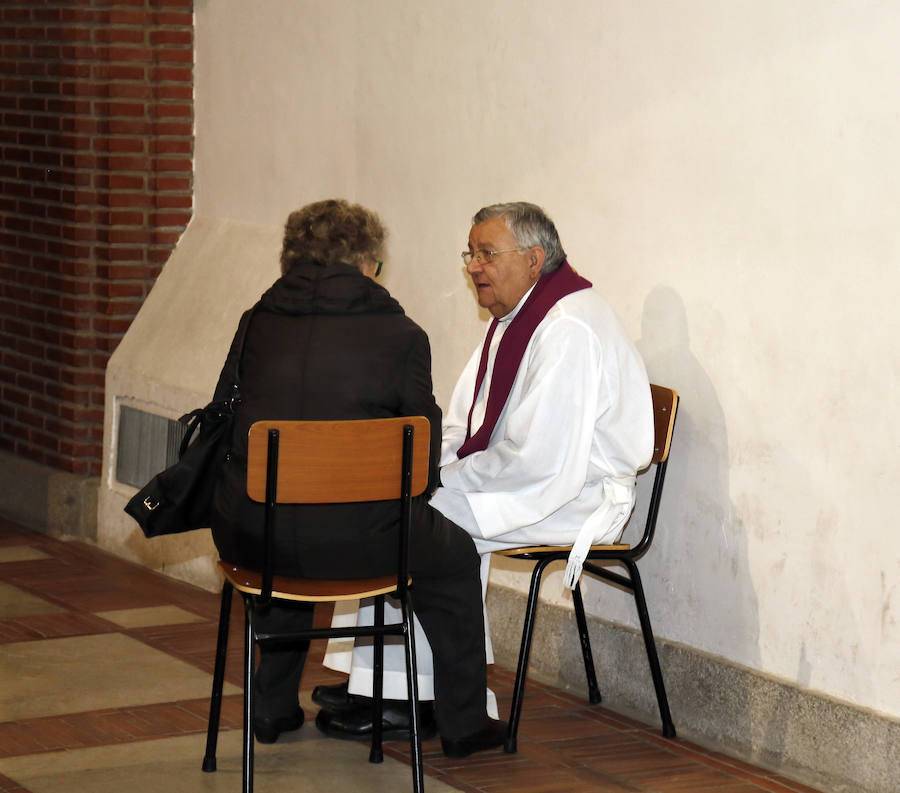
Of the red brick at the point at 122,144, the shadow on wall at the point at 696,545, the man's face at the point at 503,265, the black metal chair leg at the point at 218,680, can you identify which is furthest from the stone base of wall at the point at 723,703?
the red brick at the point at 122,144

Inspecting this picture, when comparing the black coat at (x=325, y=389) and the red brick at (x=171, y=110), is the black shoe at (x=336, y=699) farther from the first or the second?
the red brick at (x=171, y=110)

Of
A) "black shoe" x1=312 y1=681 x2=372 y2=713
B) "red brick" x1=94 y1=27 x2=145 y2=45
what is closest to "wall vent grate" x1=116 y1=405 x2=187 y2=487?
"red brick" x1=94 y1=27 x2=145 y2=45

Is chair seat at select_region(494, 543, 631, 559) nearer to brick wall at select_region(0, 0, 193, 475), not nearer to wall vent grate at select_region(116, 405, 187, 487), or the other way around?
wall vent grate at select_region(116, 405, 187, 487)

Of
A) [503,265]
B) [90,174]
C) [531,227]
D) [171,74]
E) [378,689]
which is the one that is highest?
[171,74]

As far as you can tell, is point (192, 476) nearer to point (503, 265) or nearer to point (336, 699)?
point (336, 699)

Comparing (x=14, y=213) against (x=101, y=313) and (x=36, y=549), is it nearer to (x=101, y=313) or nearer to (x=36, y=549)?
(x=101, y=313)

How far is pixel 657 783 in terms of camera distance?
4156 mm

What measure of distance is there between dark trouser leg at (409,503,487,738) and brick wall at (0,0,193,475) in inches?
131

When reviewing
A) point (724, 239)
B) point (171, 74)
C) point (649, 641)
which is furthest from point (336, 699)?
point (171, 74)

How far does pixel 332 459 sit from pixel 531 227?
119cm

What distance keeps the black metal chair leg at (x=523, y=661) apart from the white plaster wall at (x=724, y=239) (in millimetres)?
550

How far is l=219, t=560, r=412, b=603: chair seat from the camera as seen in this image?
12.2ft

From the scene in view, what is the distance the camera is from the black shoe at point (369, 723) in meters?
4.41

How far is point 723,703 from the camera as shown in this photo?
14.6 feet
